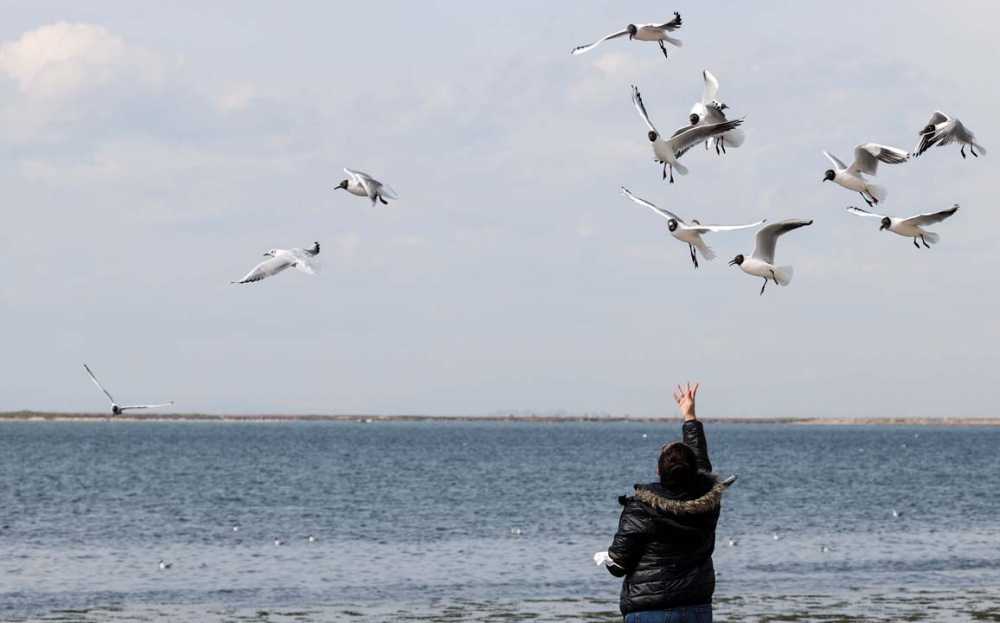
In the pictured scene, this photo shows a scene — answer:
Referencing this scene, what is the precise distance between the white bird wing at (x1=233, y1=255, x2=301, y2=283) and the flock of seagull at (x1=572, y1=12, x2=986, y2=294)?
413cm

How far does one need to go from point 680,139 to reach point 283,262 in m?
4.58

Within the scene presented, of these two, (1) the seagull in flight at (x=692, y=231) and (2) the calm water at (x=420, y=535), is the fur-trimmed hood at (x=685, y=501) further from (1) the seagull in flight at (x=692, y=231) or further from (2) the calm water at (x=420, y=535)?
(2) the calm water at (x=420, y=535)

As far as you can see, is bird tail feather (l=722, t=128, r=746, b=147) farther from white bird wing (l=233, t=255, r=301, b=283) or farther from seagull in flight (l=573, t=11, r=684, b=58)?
white bird wing (l=233, t=255, r=301, b=283)

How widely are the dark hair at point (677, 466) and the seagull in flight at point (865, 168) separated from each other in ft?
21.5

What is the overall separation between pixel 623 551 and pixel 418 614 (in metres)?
15.7

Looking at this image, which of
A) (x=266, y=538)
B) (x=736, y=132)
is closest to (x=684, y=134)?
(x=736, y=132)

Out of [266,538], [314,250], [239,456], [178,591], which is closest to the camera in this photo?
[314,250]

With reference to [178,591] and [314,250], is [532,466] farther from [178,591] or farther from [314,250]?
[314,250]

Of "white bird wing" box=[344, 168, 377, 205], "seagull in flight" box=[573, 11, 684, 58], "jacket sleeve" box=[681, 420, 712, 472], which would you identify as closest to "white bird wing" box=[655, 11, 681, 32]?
"seagull in flight" box=[573, 11, 684, 58]

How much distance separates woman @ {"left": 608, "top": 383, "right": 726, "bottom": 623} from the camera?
6.90m

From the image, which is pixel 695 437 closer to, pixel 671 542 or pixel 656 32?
pixel 671 542

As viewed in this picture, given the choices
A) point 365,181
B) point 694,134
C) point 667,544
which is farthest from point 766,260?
point 667,544

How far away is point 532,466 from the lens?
84625 millimetres

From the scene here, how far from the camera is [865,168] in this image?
13.2 meters
